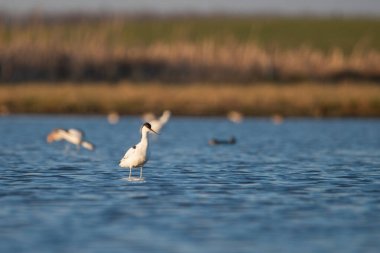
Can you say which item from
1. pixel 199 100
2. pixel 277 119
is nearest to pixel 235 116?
pixel 277 119

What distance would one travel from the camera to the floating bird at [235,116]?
113 feet

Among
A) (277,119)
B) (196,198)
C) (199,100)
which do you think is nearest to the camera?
(196,198)

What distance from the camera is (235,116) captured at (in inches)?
1358

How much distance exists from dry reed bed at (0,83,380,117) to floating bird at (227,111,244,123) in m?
0.36

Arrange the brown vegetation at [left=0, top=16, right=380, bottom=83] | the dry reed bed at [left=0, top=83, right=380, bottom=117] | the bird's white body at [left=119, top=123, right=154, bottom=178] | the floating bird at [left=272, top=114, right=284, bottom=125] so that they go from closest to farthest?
1. the bird's white body at [left=119, top=123, right=154, bottom=178]
2. the floating bird at [left=272, top=114, right=284, bottom=125]
3. the dry reed bed at [left=0, top=83, right=380, bottom=117]
4. the brown vegetation at [left=0, top=16, right=380, bottom=83]

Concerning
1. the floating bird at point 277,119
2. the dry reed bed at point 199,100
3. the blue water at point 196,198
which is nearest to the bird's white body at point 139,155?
the blue water at point 196,198

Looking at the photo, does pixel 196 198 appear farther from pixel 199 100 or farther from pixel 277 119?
pixel 199 100

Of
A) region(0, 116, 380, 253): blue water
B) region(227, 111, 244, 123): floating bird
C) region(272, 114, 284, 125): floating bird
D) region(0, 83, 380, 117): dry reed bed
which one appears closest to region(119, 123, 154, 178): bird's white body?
region(0, 116, 380, 253): blue water

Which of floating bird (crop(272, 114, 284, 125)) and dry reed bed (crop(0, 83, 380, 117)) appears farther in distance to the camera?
dry reed bed (crop(0, 83, 380, 117))

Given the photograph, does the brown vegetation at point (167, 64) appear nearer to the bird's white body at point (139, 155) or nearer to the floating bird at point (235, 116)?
the floating bird at point (235, 116)

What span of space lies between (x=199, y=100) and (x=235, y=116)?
7.84 ft

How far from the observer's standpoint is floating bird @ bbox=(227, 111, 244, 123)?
34.4 m

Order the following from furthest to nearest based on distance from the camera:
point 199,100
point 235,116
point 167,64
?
point 167,64, point 199,100, point 235,116

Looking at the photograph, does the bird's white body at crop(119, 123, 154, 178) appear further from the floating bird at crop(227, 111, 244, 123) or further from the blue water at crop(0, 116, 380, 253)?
the floating bird at crop(227, 111, 244, 123)
